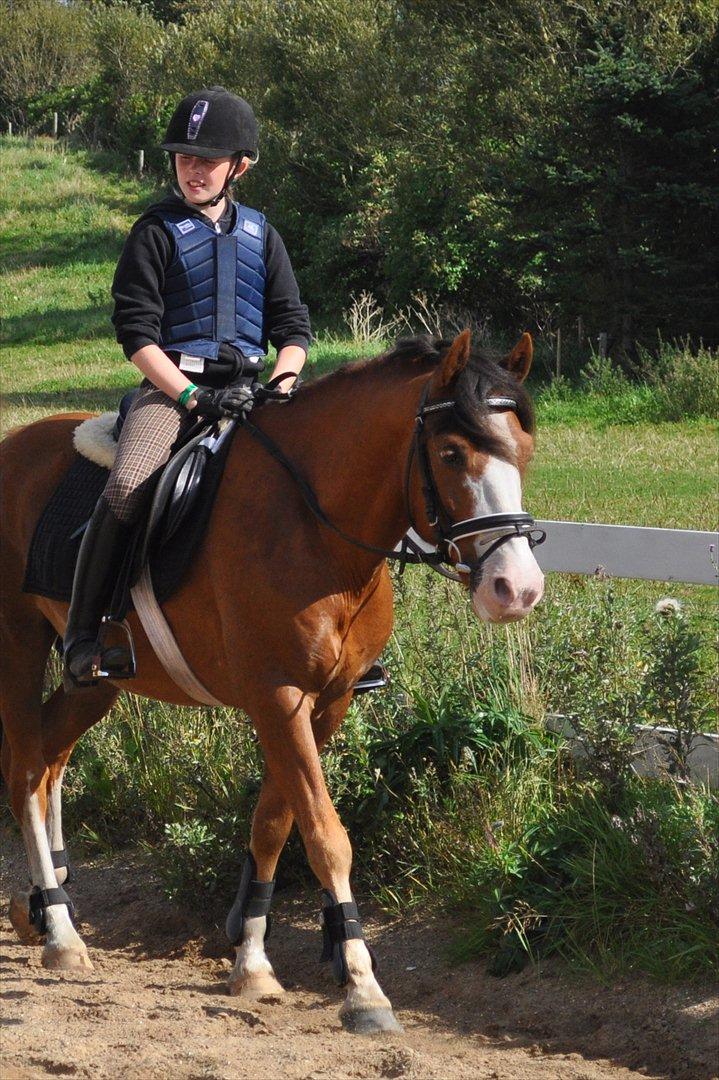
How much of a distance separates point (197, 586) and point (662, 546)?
2377mm

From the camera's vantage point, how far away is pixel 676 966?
4.41 m

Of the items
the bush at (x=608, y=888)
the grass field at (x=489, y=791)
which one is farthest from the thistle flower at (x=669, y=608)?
the bush at (x=608, y=888)

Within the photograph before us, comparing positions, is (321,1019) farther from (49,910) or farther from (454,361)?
(454,361)

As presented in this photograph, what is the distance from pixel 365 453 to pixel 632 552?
219 centimetres

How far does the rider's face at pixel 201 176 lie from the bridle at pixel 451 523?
4.47ft

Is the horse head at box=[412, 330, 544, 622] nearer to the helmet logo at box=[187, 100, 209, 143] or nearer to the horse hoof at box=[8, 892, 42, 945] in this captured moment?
the helmet logo at box=[187, 100, 209, 143]

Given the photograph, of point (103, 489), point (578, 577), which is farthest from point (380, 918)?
point (578, 577)

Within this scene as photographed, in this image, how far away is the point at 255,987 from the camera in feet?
15.5

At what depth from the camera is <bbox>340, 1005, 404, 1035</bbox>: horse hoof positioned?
4.13m

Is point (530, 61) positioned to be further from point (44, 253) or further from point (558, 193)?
point (44, 253)

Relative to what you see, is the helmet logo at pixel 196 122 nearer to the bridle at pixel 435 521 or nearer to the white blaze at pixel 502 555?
the bridle at pixel 435 521

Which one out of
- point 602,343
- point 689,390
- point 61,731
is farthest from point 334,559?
point 602,343

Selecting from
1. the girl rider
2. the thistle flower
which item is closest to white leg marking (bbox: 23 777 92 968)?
the girl rider

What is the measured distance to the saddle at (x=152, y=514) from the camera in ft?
15.1
